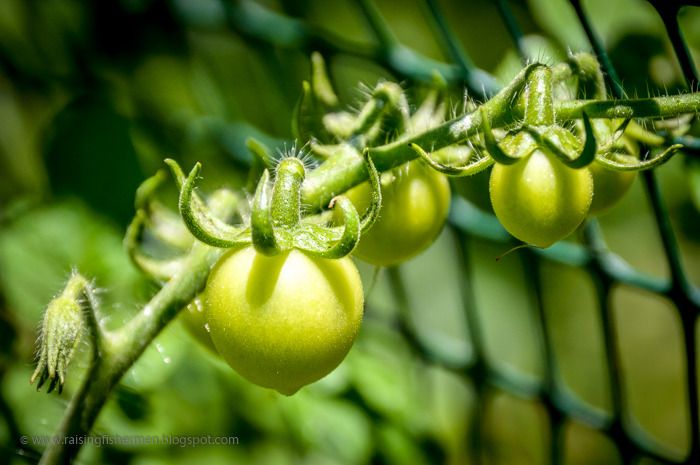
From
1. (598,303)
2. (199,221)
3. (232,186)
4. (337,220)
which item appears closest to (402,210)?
(337,220)

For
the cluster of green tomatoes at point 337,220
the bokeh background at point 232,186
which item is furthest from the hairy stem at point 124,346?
the bokeh background at point 232,186

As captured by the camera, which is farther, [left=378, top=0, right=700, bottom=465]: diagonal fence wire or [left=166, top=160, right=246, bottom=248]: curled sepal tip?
[left=378, top=0, right=700, bottom=465]: diagonal fence wire

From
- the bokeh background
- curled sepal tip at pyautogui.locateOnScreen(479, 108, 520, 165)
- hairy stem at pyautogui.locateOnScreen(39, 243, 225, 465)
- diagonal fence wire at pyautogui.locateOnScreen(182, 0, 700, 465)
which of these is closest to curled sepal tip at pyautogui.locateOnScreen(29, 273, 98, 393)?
hairy stem at pyautogui.locateOnScreen(39, 243, 225, 465)

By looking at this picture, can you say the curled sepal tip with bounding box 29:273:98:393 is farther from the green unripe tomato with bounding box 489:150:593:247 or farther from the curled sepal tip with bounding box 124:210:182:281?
the green unripe tomato with bounding box 489:150:593:247

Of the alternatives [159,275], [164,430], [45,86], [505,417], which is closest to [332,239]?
[159,275]

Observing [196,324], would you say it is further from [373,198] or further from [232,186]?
[232,186]

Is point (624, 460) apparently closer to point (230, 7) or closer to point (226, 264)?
point (226, 264)
